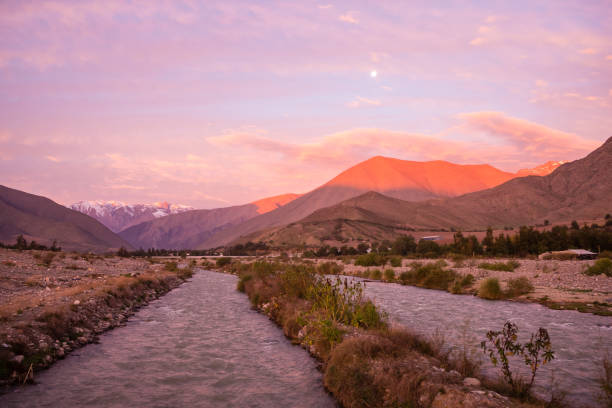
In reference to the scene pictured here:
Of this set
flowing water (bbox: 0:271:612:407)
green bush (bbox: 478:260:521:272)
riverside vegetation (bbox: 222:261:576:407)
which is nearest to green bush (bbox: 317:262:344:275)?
Answer: green bush (bbox: 478:260:521:272)

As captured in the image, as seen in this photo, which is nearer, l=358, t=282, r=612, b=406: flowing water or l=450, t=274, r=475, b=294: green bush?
l=358, t=282, r=612, b=406: flowing water

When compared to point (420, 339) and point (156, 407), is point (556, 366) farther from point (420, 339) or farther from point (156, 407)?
point (156, 407)

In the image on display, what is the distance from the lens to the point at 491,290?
31.1 m

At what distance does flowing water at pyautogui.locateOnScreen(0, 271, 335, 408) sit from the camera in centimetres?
1108

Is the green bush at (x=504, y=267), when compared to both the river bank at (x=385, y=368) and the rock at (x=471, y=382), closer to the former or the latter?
the river bank at (x=385, y=368)

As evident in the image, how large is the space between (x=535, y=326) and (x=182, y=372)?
1753cm

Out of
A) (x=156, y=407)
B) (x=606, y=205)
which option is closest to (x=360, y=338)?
(x=156, y=407)

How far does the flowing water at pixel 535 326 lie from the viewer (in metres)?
12.0

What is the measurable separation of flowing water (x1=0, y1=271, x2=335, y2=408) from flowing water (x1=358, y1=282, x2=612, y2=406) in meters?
6.75

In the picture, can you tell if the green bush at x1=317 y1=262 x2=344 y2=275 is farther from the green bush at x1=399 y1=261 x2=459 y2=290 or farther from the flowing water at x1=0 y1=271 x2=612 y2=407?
the flowing water at x1=0 y1=271 x2=612 y2=407

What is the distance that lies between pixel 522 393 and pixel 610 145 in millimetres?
240974

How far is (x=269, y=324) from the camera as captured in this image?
22781 mm

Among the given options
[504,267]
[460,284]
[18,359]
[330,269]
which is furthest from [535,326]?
[330,269]

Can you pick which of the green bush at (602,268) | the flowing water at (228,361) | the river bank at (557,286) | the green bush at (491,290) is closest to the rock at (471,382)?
the flowing water at (228,361)
